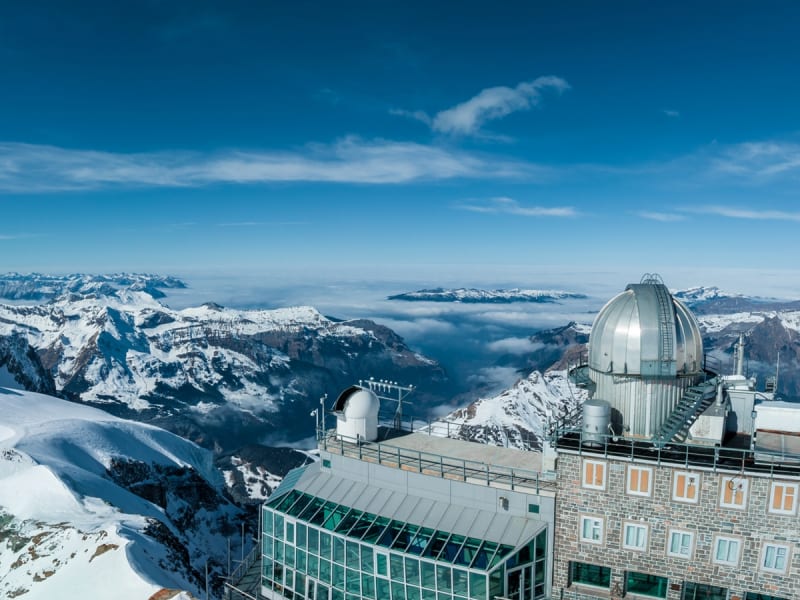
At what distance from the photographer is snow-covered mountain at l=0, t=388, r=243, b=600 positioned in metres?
45.2

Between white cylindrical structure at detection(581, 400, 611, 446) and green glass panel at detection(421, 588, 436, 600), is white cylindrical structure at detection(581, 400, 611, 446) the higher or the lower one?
the higher one

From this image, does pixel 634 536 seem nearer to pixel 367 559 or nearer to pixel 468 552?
pixel 468 552

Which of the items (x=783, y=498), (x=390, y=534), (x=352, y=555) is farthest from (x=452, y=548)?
(x=783, y=498)

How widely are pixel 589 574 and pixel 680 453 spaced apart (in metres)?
8.06

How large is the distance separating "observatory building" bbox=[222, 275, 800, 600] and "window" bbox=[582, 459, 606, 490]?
0.07 metres

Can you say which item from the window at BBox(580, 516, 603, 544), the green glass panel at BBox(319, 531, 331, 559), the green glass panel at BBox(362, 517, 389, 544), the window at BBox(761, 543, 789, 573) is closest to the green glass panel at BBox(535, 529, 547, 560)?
the window at BBox(580, 516, 603, 544)

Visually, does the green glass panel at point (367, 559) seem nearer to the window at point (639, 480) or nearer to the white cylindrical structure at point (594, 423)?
the white cylindrical structure at point (594, 423)

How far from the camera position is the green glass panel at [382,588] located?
30.0 m

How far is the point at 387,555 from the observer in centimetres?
2966

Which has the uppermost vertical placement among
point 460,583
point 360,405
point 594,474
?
point 360,405

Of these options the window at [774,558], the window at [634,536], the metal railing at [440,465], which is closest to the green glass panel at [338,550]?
the metal railing at [440,465]

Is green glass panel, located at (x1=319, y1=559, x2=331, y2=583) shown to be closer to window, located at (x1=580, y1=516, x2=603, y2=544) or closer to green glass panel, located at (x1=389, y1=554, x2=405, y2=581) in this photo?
green glass panel, located at (x1=389, y1=554, x2=405, y2=581)

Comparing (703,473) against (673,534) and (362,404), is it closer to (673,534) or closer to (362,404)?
(673,534)

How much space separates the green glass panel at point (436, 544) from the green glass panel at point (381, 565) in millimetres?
2487
